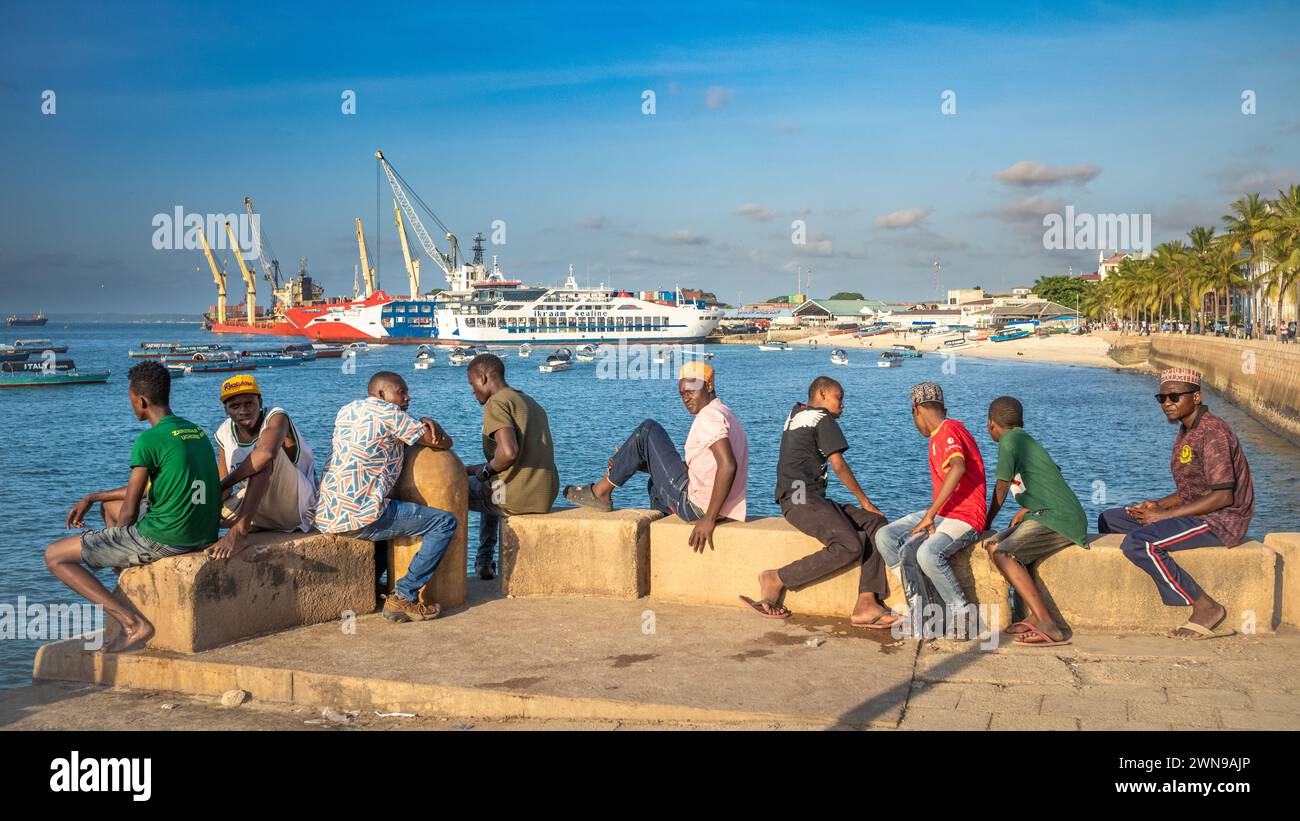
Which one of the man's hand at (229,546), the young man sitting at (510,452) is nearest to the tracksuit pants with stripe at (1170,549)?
the young man sitting at (510,452)

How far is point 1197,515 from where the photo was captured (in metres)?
5.05

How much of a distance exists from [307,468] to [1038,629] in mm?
3837

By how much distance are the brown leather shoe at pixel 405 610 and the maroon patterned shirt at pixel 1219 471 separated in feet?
12.5

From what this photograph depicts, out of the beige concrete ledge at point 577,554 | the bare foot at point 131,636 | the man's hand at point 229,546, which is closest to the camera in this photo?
the bare foot at point 131,636

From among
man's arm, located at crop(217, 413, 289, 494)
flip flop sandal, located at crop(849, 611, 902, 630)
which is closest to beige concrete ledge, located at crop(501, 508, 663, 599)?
flip flop sandal, located at crop(849, 611, 902, 630)

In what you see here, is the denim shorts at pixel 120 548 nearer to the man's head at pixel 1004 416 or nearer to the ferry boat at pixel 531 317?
the man's head at pixel 1004 416

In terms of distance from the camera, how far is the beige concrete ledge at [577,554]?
5.86 metres

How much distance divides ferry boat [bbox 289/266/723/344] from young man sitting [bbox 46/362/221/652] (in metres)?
106

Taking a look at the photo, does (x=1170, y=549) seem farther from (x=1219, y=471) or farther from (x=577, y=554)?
(x=577, y=554)

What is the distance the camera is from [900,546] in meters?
5.32

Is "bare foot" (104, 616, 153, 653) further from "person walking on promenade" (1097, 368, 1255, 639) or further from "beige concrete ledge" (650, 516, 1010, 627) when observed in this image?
"person walking on promenade" (1097, 368, 1255, 639)

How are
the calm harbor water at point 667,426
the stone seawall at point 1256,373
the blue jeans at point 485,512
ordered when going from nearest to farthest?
the blue jeans at point 485,512 → the calm harbor water at point 667,426 → the stone seawall at point 1256,373
